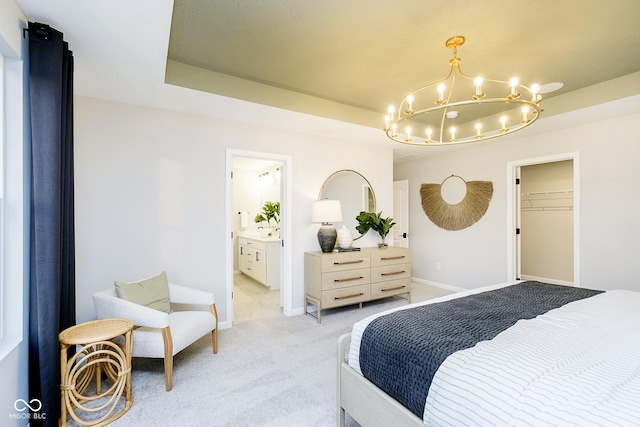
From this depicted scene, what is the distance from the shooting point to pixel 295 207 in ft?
12.4

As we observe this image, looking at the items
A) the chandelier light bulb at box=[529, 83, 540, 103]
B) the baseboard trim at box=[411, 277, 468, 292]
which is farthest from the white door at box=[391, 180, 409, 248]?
the chandelier light bulb at box=[529, 83, 540, 103]

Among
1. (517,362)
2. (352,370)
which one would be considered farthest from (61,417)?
(517,362)

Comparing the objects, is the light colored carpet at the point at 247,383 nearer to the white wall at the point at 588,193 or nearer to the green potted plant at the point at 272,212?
the white wall at the point at 588,193

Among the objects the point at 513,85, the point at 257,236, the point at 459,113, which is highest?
the point at 459,113

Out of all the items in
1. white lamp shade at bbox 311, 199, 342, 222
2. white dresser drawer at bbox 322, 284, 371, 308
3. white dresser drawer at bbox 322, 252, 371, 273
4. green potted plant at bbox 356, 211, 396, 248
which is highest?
white lamp shade at bbox 311, 199, 342, 222

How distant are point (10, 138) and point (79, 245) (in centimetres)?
138

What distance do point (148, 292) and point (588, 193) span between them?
4.83 meters

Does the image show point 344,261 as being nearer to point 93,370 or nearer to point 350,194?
point 350,194

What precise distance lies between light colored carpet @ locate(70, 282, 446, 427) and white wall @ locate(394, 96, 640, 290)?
2613 mm

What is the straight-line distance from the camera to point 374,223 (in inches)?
166

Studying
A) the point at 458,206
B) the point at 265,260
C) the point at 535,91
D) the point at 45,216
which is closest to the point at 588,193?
the point at 458,206

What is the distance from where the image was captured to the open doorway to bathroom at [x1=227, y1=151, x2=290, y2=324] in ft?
12.0

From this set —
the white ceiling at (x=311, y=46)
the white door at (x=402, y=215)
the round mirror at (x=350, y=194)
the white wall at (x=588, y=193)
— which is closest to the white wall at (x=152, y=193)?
the white ceiling at (x=311, y=46)

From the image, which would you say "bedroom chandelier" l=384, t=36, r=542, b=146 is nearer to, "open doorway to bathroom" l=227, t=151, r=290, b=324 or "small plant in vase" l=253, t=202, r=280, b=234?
"open doorway to bathroom" l=227, t=151, r=290, b=324
